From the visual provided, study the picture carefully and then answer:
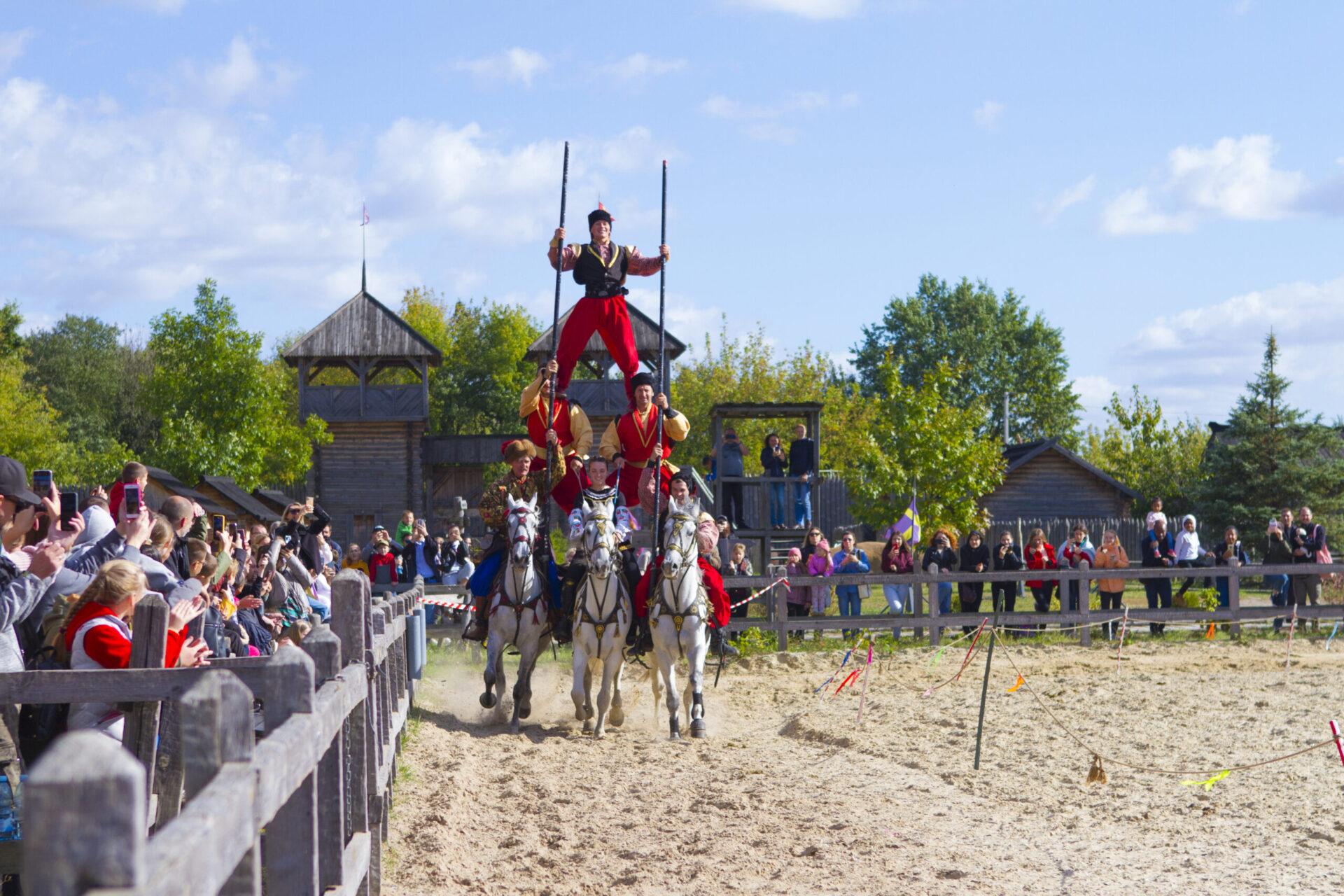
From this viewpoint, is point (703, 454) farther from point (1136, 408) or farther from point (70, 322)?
point (70, 322)

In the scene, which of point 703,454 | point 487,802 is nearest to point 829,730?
point 487,802

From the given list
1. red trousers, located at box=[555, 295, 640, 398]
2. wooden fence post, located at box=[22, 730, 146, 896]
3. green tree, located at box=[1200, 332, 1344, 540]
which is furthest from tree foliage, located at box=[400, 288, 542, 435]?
wooden fence post, located at box=[22, 730, 146, 896]

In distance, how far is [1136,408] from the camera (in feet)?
163

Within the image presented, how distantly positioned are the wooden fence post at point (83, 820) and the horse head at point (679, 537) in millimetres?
7784

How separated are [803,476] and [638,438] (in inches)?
317

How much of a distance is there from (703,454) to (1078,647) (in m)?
31.3

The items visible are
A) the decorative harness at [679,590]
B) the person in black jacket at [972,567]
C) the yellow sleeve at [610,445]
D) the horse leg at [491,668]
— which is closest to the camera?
the decorative harness at [679,590]

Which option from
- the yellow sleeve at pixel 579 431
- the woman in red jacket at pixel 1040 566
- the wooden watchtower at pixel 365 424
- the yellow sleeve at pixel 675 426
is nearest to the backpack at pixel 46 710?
the yellow sleeve at pixel 675 426

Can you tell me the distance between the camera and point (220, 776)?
82.7 inches

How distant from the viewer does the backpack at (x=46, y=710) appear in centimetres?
433

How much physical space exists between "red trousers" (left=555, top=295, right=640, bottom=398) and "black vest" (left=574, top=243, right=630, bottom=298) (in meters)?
0.08

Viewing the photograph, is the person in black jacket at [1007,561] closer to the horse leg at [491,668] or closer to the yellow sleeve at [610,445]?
the yellow sleeve at [610,445]


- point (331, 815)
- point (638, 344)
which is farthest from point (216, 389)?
point (331, 815)

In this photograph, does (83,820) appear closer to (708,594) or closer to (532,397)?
(708,594)
